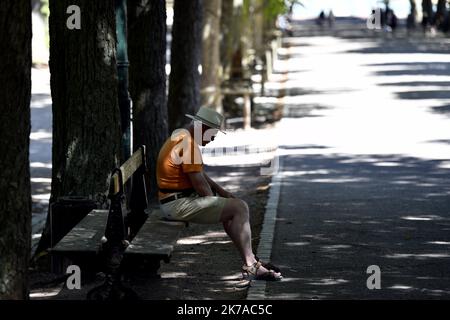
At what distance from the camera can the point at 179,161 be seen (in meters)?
11.0

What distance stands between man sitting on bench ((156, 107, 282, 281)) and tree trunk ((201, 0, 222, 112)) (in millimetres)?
15540

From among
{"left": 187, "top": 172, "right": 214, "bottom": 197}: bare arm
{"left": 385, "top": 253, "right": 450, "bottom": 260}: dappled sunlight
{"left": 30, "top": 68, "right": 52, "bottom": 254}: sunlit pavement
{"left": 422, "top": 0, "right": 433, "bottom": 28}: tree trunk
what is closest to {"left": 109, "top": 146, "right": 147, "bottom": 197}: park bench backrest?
{"left": 187, "top": 172, "right": 214, "bottom": 197}: bare arm

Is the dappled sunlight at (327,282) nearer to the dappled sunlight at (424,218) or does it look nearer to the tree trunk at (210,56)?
the dappled sunlight at (424,218)

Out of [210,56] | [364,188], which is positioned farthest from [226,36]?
[364,188]

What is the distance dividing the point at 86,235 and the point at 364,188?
23.1 ft

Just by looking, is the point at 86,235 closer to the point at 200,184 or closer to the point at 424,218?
the point at 200,184

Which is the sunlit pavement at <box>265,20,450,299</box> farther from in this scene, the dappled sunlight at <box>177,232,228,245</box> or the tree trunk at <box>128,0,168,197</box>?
the tree trunk at <box>128,0,168,197</box>

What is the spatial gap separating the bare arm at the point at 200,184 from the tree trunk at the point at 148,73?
4.67 meters

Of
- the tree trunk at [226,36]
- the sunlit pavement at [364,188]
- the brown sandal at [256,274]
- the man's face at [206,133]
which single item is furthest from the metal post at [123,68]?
the tree trunk at [226,36]

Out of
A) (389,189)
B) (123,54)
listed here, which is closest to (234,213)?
(123,54)

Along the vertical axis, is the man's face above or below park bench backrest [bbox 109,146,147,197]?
above

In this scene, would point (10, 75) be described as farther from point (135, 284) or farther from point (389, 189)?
point (389, 189)

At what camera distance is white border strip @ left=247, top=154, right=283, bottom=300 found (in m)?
10.4
